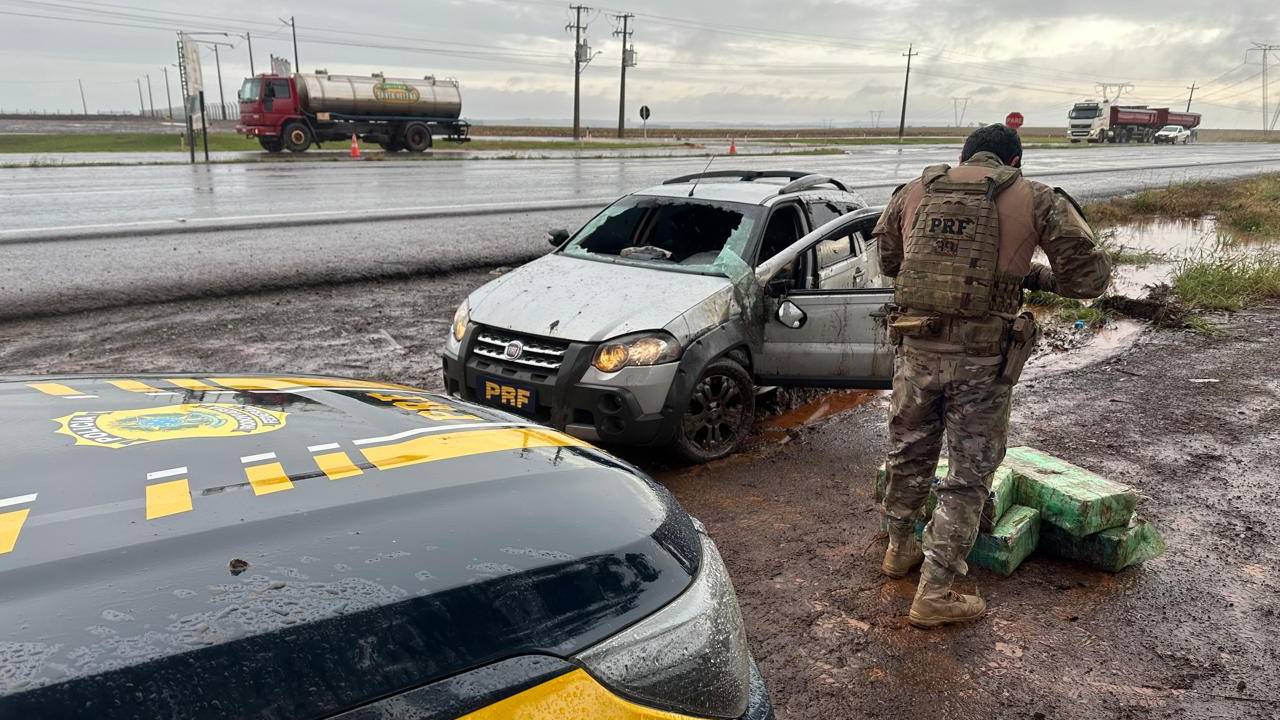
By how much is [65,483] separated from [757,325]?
4014mm

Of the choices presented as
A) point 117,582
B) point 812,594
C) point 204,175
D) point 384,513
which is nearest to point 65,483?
point 117,582

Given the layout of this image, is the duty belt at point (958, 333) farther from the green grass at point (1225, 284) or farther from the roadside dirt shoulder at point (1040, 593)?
the green grass at point (1225, 284)

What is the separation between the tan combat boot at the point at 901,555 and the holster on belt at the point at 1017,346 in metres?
0.88

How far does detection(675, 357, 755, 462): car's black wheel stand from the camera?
190 inches

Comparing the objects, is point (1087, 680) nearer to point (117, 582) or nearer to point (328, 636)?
point (328, 636)

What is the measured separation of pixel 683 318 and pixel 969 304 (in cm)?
173

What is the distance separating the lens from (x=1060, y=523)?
3.79 metres

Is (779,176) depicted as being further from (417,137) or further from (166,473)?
(417,137)

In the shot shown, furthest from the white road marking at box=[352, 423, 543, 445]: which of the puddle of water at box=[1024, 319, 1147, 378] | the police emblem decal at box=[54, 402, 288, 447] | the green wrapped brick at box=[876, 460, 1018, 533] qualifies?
the puddle of water at box=[1024, 319, 1147, 378]

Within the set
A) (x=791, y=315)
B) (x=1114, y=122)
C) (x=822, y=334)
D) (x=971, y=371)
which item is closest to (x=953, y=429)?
(x=971, y=371)

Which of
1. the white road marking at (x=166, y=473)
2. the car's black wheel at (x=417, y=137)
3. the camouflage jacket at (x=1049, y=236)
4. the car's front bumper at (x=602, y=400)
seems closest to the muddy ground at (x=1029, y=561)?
the car's front bumper at (x=602, y=400)

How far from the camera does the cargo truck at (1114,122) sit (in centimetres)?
6075

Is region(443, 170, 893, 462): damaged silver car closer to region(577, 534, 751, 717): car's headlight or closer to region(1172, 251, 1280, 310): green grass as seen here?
region(577, 534, 751, 717): car's headlight

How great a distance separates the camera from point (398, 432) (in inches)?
79.1
